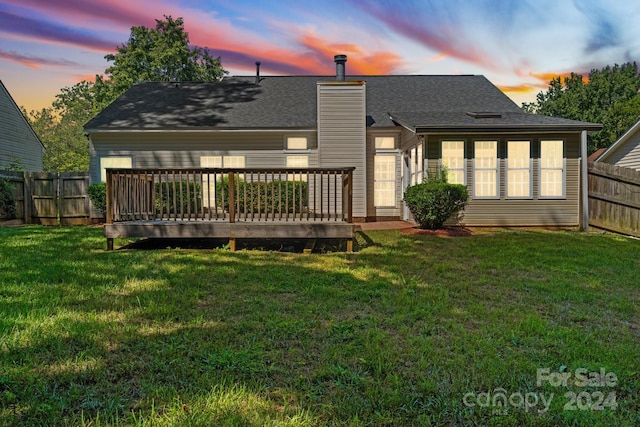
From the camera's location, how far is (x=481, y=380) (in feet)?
7.32

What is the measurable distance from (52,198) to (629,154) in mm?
21162

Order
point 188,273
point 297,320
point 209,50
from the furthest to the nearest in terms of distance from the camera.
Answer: point 209,50
point 188,273
point 297,320

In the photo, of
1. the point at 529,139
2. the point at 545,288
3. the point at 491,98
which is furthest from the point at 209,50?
the point at 545,288

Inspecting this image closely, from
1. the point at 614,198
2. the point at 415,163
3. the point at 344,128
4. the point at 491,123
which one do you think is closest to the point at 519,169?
the point at 491,123

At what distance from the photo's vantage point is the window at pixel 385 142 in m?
12.9

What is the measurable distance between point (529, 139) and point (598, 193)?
2292mm

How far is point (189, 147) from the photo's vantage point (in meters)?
12.5

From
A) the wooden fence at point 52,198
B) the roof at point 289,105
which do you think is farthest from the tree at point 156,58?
the wooden fence at point 52,198

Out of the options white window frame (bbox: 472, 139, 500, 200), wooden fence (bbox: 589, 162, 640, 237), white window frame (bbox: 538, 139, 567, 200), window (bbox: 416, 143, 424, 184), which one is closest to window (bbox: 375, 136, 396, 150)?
window (bbox: 416, 143, 424, 184)

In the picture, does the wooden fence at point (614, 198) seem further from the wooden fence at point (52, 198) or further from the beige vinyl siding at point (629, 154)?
the wooden fence at point (52, 198)

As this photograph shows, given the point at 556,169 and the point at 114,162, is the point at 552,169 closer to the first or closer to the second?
the point at 556,169

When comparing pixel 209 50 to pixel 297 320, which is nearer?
pixel 297 320

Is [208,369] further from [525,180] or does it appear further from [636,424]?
[525,180]

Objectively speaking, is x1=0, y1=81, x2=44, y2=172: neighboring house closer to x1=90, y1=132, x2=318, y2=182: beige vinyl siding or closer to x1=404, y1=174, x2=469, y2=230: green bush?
x1=90, y1=132, x2=318, y2=182: beige vinyl siding
